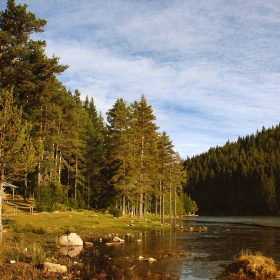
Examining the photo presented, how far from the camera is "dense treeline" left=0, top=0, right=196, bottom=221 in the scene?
21234mm

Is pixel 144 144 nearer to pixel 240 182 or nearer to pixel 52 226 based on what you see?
pixel 52 226

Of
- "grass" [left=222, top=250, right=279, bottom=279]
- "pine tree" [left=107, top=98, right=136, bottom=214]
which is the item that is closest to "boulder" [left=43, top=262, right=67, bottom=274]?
"grass" [left=222, top=250, right=279, bottom=279]

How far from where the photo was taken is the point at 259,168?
16200 cm

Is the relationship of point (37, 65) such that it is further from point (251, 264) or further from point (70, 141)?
point (251, 264)

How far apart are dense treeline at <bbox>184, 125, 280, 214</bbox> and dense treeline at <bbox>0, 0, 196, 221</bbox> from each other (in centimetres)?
9848

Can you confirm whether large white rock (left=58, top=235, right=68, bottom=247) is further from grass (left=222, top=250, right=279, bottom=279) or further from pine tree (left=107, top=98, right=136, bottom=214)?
pine tree (left=107, top=98, right=136, bottom=214)

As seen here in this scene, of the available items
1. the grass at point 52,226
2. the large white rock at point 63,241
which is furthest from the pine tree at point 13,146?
the large white rock at point 63,241

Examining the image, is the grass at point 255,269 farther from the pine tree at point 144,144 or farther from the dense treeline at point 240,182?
the dense treeline at point 240,182

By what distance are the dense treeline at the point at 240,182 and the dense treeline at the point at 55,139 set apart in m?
98.5

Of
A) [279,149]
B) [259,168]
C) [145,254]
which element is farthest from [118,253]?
[279,149]

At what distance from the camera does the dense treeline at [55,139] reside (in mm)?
21234

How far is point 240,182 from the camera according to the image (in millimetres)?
170750

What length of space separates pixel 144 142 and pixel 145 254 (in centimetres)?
3435

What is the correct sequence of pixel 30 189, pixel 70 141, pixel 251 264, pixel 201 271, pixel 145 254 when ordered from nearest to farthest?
pixel 251 264 → pixel 201 271 → pixel 145 254 → pixel 70 141 → pixel 30 189
